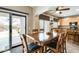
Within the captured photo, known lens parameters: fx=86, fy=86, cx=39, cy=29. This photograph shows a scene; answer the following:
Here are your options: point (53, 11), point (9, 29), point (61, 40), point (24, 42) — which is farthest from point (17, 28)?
point (61, 40)

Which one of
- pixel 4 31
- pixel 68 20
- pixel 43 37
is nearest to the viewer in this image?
pixel 4 31

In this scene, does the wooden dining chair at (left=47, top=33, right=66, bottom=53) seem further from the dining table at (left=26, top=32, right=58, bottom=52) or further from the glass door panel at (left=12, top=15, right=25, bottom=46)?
the glass door panel at (left=12, top=15, right=25, bottom=46)

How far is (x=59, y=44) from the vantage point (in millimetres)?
1583

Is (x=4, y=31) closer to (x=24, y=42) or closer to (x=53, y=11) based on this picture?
(x=24, y=42)

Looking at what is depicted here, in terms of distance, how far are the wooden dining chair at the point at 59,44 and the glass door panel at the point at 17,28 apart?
1.81 feet

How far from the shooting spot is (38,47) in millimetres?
1511

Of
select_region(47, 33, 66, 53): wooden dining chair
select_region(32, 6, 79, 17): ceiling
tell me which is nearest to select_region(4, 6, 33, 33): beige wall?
select_region(32, 6, 79, 17): ceiling

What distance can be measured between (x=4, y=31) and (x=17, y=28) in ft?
0.66

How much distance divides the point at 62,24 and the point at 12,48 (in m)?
0.91

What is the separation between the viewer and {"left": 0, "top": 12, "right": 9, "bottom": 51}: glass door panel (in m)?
1.32

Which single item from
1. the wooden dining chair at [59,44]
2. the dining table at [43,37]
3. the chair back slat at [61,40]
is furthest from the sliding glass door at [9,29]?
the chair back slat at [61,40]

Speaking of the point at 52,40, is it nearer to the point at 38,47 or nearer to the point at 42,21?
the point at 38,47

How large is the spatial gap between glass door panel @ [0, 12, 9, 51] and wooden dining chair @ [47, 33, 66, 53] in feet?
2.38
